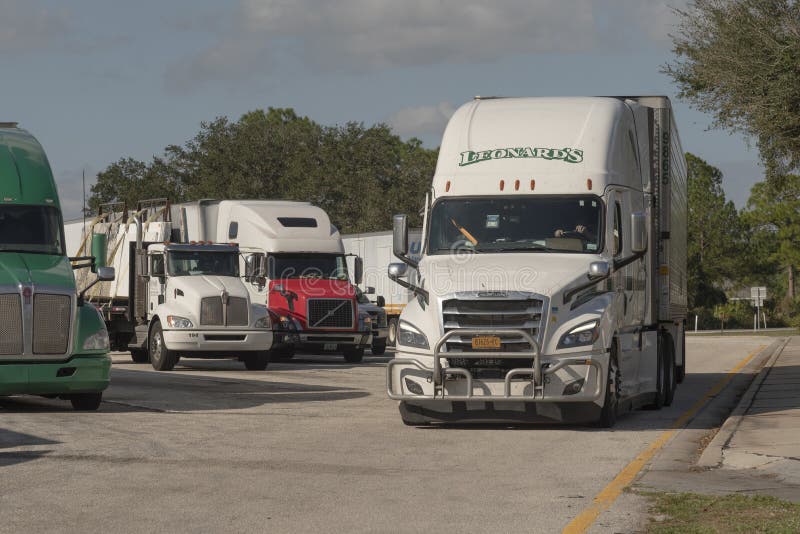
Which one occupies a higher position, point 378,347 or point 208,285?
point 208,285

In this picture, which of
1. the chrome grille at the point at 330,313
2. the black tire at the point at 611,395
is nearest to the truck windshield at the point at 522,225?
the black tire at the point at 611,395

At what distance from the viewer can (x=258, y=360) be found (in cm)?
2841

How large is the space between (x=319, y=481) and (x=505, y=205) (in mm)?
5852

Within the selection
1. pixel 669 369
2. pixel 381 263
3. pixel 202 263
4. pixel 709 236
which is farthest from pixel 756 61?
pixel 709 236

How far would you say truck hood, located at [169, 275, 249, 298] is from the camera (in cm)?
2759

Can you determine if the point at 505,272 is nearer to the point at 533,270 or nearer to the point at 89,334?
the point at 533,270

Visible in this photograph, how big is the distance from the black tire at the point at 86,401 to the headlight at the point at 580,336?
6.19 metres

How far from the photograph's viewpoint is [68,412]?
17.1 meters

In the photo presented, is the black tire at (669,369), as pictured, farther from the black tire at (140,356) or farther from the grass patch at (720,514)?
the black tire at (140,356)

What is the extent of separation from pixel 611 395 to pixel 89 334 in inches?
254

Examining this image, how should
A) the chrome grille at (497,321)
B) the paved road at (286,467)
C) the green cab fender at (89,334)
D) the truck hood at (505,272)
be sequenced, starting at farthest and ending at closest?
the green cab fender at (89,334) < the truck hood at (505,272) < the chrome grille at (497,321) < the paved road at (286,467)

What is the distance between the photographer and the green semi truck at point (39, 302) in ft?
53.5

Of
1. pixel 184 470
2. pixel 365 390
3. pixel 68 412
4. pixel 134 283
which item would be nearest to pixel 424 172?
pixel 134 283

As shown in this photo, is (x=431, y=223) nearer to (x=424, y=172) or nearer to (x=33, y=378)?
(x=33, y=378)
